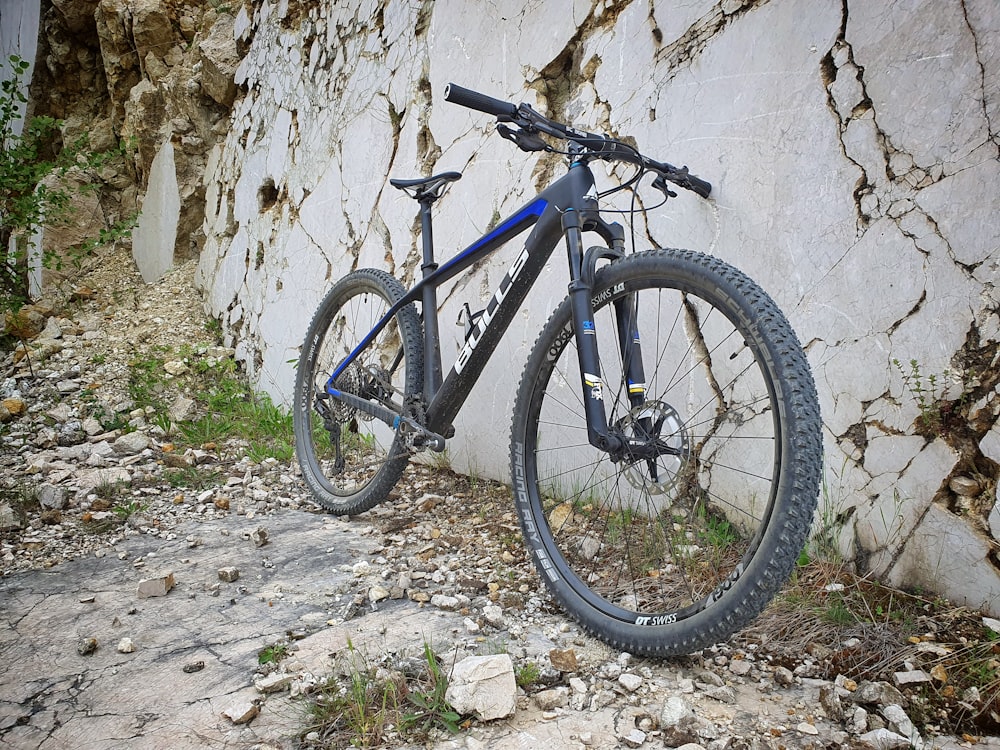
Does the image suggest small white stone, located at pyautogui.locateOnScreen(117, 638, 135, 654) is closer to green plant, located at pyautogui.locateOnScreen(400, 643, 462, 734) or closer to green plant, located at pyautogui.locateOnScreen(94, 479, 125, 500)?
green plant, located at pyautogui.locateOnScreen(400, 643, 462, 734)

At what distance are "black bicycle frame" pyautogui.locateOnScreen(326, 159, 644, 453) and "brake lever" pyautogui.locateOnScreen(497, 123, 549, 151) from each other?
0.34 ft

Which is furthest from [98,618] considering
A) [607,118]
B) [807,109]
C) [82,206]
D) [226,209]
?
[82,206]

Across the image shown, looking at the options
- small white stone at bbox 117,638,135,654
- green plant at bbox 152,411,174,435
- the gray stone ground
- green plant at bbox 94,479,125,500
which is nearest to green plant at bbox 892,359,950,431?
the gray stone ground

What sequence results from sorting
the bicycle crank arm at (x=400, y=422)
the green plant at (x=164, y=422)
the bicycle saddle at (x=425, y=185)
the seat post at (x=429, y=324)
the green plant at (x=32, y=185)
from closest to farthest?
the bicycle crank arm at (x=400, y=422) < the seat post at (x=429, y=324) < the bicycle saddle at (x=425, y=185) < the green plant at (x=164, y=422) < the green plant at (x=32, y=185)

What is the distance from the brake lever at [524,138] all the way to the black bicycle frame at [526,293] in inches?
4.1

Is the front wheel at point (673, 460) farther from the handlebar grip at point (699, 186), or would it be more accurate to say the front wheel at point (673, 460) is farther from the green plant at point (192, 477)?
the green plant at point (192, 477)

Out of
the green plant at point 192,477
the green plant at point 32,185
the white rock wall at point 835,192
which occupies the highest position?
the green plant at point 32,185

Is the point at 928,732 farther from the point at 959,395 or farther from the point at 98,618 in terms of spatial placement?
the point at 98,618

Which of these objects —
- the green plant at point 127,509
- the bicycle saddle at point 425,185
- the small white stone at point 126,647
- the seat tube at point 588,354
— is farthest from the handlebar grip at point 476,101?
the green plant at point 127,509

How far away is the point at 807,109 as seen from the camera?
1.76m

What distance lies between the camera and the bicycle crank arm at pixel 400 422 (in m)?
2.22

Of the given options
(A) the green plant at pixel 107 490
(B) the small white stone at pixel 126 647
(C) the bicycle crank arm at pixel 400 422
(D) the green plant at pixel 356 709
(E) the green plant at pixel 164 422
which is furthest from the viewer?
(E) the green plant at pixel 164 422

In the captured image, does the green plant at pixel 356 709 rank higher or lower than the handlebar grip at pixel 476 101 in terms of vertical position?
lower

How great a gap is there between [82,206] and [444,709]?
5910 mm
